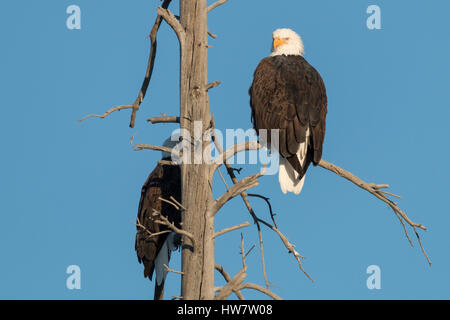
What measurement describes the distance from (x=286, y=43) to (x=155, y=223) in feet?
8.84

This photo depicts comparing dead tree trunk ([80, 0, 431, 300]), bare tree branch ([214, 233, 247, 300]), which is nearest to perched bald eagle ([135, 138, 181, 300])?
dead tree trunk ([80, 0, 431, 300])

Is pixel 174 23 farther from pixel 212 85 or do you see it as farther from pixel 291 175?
pixel 291 175

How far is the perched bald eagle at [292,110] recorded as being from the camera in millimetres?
7625

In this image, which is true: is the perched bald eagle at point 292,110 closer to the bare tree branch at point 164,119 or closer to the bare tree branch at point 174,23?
the bare tree branch at point 164,119

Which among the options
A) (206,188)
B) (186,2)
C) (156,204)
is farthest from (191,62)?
(156,204)

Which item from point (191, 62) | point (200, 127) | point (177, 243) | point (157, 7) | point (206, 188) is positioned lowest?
point (177, 243)

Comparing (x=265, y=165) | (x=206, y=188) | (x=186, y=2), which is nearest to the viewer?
(x=206, y=188)

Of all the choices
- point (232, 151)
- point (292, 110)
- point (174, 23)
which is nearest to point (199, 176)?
point (232, 151)

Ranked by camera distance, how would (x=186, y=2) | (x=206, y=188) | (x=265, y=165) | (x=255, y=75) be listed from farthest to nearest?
1. (x=255, y=75)
2. (x=265, y=165)
3. (x=186, y=2)
4. (x=206, y=188)

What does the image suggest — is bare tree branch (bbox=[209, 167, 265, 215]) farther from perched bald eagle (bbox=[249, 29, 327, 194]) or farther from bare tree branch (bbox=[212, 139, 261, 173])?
perched bald eagle (bbox=[249, 29, 327, 194])

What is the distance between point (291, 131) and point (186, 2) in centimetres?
171

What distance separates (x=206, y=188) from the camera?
6391 mm

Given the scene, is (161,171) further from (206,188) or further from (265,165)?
(206,188)

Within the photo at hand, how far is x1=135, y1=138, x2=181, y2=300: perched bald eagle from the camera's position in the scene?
8531 millimetres
